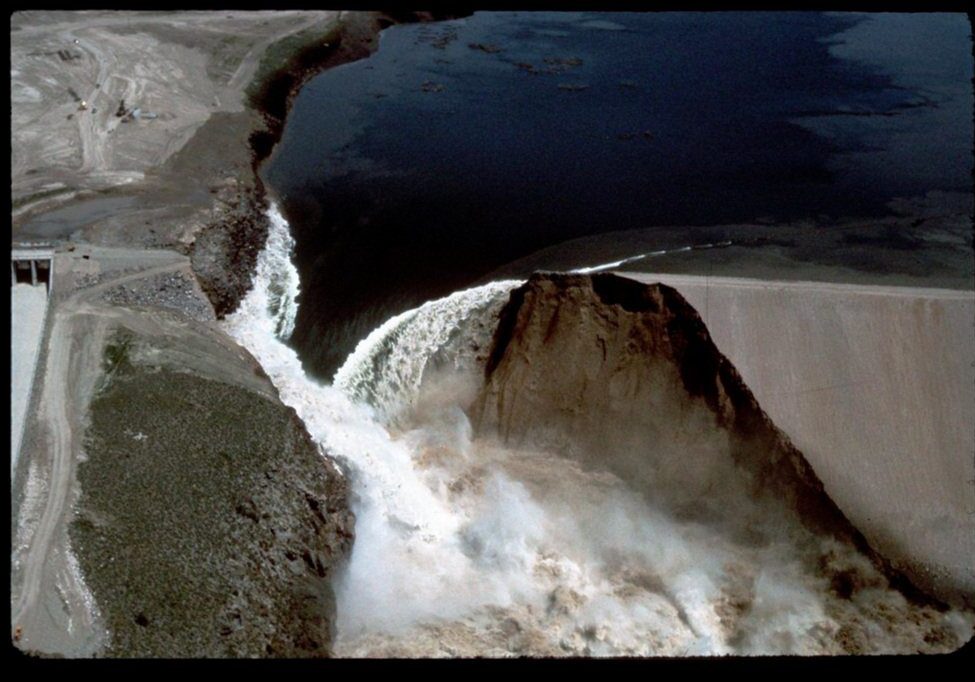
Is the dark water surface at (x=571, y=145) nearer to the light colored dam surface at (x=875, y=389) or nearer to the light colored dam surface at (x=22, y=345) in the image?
the light colored dam surface at (x=22, y=345)

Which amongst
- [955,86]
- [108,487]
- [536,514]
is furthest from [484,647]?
[955,86]

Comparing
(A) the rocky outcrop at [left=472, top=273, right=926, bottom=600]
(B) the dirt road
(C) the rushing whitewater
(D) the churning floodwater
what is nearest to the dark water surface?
(D) the churning floodwater

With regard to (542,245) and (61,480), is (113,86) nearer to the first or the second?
(542,245)

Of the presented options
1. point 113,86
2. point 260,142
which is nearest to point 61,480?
point 260,142

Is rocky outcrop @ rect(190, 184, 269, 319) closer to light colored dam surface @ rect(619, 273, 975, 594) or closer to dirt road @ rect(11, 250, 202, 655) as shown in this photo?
dirt road @ rect(11, 250, 202, 655)

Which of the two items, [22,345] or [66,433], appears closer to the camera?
[66,433]

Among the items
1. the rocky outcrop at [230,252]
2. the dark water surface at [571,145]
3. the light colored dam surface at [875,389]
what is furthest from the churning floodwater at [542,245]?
the light colored dam surface at [875,389]

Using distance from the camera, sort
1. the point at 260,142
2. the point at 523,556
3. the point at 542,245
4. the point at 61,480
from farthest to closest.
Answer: the point at 260,142, the point at 542,245, the point at 523,556, the point at 61,480
